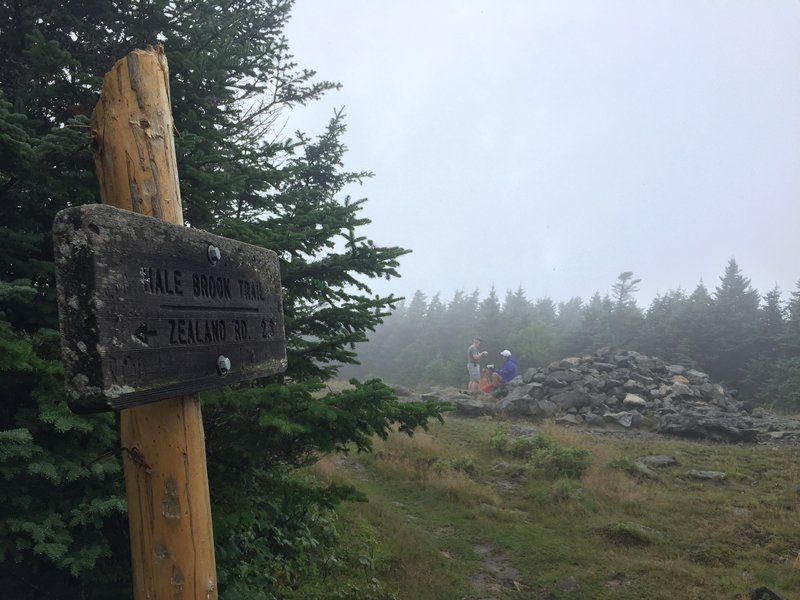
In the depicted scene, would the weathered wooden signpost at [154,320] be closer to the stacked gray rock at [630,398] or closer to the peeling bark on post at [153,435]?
the peeling bark on post at [153,435]

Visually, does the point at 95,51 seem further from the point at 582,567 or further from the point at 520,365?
the point at 520,365

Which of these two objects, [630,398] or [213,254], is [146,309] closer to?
[213,254]

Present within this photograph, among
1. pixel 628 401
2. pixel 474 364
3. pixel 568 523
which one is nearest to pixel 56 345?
pixel 568 523

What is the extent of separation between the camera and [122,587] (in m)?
3.39

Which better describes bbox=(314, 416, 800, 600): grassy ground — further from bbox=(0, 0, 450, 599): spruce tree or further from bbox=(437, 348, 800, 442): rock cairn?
bbox=(437, 348, 800, 442): rock cairn

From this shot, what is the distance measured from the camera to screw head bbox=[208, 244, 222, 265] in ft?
7.24

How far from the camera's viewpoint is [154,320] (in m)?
1.87

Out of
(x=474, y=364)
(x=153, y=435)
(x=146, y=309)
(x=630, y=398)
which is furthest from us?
(x=474, y=364)

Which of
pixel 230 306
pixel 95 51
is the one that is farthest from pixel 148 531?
pixel 95 51

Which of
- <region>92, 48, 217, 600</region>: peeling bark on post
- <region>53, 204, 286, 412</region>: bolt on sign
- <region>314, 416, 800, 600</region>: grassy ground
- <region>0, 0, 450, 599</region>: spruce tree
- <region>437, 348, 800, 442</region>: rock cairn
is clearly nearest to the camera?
<region>53, 204, 286, 412</region>: bolt on sign

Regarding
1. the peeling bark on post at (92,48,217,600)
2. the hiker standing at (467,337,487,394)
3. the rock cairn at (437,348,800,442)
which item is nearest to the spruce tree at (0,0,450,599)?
the peeling bark on post at (92,48,217,600)

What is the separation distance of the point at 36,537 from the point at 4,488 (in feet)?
1.47

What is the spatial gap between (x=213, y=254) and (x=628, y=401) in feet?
65.6

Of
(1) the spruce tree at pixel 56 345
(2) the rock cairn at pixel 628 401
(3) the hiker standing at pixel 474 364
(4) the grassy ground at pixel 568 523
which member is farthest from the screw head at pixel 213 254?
(3) the hiker standing at pixel 474 364
